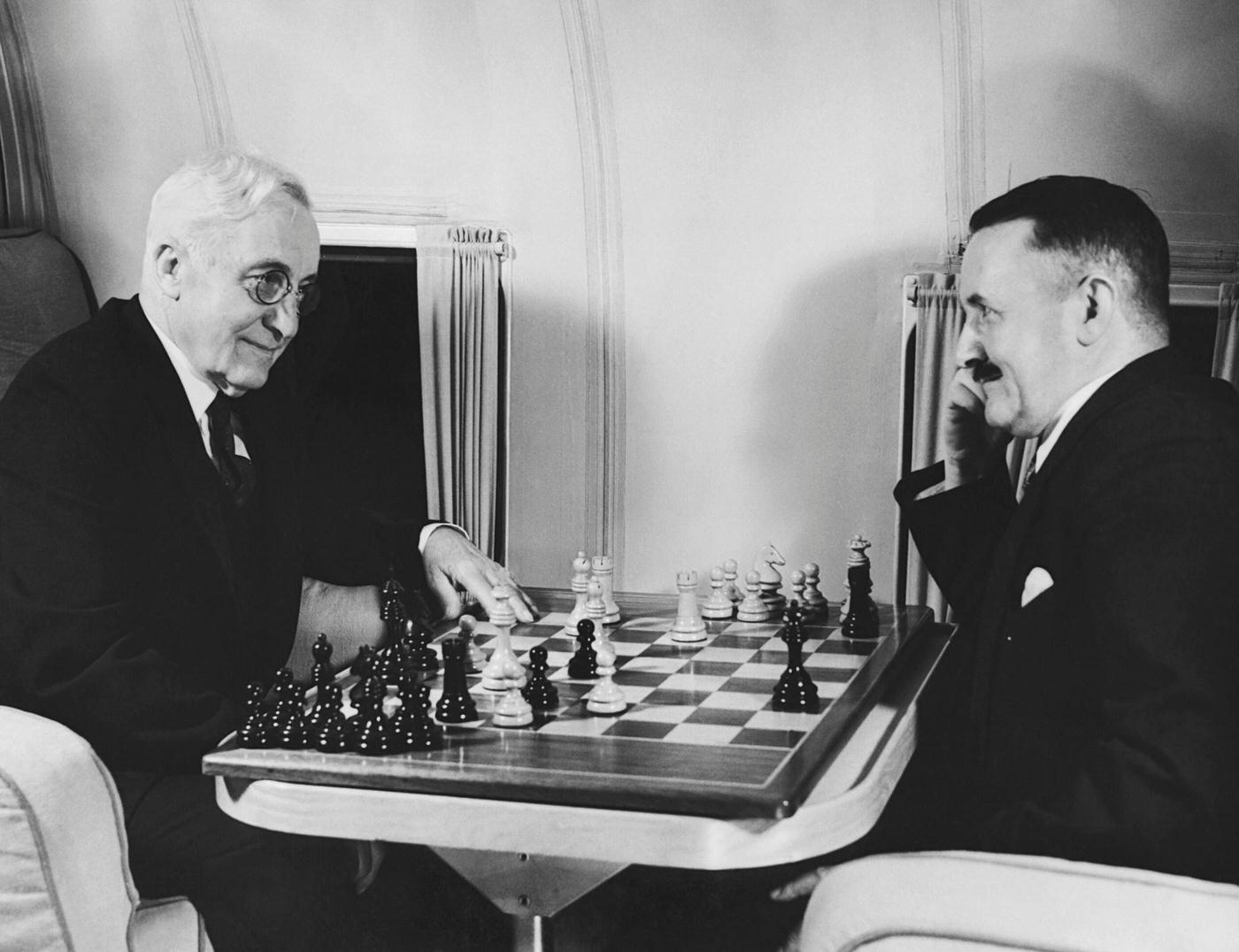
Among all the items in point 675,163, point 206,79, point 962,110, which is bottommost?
point 675,163

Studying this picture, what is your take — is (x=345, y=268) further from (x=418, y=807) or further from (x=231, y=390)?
(x=418, y=807)

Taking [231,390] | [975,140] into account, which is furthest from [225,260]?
[975,140]

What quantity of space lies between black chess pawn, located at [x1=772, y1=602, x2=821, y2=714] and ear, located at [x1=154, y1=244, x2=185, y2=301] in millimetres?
1472

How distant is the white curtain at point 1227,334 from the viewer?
12.5 ft

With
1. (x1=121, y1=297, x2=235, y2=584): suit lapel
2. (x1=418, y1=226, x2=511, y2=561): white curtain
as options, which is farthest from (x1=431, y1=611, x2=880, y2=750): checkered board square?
(x1=418, y1=226, x2=511, y2=561): white curtain

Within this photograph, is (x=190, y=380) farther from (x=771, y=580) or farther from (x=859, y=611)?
(x=859, y=611)

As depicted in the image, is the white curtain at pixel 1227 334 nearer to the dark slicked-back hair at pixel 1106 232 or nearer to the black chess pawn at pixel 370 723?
the dark slicked-back hair at pixel 1106 232

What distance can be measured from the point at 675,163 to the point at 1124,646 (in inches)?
114

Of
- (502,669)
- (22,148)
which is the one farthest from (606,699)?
(22,148)

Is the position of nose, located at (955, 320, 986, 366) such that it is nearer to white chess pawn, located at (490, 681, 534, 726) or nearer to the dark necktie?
white chess pawn, located at (490, 681, 534, 726)

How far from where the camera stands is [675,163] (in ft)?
14.2

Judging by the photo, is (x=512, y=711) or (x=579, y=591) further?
(x=579, y=591)

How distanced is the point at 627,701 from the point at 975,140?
8.36 ft

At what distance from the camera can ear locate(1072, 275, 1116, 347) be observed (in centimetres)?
221
